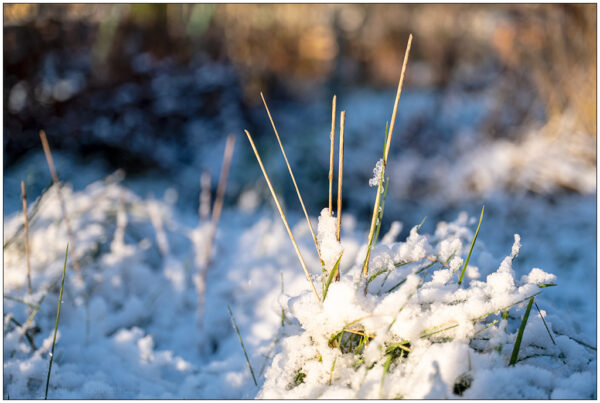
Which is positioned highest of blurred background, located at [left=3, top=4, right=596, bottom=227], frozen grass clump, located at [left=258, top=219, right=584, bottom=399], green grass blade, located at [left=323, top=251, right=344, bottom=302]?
blurred background, located at [left=3, top=4, right=596, bottom=227]

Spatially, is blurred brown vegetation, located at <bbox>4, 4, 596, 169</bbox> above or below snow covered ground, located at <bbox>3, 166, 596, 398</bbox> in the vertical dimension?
above

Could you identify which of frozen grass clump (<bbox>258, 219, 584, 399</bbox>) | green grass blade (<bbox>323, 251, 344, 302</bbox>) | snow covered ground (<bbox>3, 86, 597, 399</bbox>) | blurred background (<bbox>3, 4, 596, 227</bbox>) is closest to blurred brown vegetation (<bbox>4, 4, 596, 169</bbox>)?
blurred background (<bbox>3, 4, 596, 227</bbox>)

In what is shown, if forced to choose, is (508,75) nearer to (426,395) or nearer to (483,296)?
(483,296)

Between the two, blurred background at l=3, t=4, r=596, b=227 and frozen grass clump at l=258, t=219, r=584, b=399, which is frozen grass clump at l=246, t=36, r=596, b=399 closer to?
frozen grass clump at l=258, t=219, r=584, b=399

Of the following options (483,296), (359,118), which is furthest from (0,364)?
(359,118)

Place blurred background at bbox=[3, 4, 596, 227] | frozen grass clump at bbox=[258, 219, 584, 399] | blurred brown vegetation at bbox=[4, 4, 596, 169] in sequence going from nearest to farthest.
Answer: frozen grass clump at bbox=[258, 219, 584, 399] → blurred background at bbox=[3, 4, 596, 227] → blurred brown vegetation at bbox=[4, 4, 596, 169]

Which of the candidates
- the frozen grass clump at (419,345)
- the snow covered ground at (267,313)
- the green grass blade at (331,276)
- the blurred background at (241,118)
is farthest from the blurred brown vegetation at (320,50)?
the green grass blade at (331,276)
